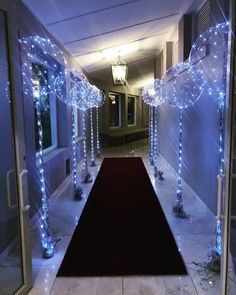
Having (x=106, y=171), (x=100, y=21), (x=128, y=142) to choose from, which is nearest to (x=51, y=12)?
(x=100, y=21)

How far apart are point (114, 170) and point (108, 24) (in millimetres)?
3434

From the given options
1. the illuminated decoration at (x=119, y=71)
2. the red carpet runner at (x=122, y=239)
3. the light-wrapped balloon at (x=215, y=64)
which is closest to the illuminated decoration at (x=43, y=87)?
the red carpet runner at (x=122, y=239)

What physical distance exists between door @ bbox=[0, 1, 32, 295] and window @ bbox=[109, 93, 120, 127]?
31.9 ft

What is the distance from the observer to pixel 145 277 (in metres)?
2.45

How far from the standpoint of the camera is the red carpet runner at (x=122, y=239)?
260 cm

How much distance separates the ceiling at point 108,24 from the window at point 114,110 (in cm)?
438

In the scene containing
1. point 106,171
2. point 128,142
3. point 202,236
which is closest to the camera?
point 202,236

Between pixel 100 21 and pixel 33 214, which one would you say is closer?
pixel 33 214

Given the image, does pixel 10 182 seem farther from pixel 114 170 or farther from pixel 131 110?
pixel 131 110

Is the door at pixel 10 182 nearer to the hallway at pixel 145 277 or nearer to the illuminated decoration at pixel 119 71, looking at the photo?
the hallway at pixel 145 277

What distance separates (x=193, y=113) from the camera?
4.82 meters

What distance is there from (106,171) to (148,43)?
3501 mm

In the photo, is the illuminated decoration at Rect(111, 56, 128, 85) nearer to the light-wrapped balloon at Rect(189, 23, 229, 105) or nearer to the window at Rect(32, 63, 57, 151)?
the window at Rect(32, 63, 57, 151)

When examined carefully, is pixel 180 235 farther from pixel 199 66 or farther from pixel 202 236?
pixel 199 66
